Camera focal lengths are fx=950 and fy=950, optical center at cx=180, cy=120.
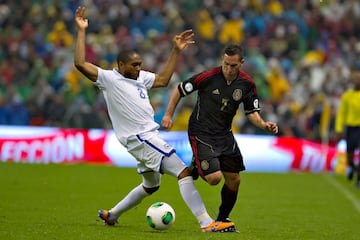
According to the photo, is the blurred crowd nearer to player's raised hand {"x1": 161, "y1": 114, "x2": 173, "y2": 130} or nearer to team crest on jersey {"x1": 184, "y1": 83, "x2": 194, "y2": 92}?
team crest on jersey {"x1": 184, "y1": 83, "x2": 194, "y2": 92}

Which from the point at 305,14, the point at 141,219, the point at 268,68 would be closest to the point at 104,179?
the point at 141,219

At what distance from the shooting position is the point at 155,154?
10367 millimetres

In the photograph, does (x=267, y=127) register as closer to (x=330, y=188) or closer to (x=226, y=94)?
(x=226, y=94)

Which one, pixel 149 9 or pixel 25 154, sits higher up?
pixel 149 9

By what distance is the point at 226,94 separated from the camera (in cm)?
1066

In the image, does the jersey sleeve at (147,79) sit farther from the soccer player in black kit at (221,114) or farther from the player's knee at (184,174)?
the player's knee at (184,174)

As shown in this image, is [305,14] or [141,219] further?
[305,14]

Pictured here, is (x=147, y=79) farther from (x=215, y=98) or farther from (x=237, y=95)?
(x=237, y=95)

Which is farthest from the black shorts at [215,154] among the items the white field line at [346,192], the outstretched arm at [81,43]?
the white field line at [346,192]

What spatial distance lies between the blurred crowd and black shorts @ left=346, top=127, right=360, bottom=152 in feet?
19.9

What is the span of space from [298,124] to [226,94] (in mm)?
16115

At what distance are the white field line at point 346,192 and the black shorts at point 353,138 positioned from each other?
839 millimetres

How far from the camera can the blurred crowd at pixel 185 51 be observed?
26.0 metres

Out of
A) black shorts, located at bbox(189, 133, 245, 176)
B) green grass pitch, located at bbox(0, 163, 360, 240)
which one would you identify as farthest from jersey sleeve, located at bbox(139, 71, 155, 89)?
green grass pitch, located at bbox(0, 163, 360, 240)
